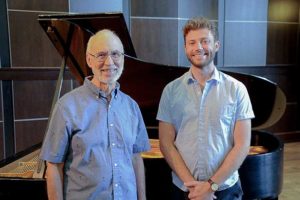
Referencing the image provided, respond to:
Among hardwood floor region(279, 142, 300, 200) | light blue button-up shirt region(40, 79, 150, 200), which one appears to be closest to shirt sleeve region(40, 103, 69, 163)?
light blue button-up shirt region(40, 79, 150, 200)

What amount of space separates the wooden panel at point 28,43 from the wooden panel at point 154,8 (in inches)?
53.2

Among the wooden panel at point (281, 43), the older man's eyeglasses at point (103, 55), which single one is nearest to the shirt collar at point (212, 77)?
the older man's eyeglasses at point (103, 55)

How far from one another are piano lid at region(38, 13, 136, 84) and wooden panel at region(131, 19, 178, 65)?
9.14 feet

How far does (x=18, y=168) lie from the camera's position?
2.29m

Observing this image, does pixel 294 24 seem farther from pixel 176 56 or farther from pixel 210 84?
pixel 210 84

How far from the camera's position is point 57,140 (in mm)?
1311

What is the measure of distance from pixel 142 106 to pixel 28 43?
8.54 feet

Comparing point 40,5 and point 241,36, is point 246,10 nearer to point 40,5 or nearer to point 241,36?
point 241,36

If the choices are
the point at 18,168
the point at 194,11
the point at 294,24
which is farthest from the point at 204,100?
the point at 294,24

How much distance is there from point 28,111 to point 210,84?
3685 millimetres

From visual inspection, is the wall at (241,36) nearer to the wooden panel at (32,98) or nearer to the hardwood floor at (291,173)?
the hardwood floor at (291,173)

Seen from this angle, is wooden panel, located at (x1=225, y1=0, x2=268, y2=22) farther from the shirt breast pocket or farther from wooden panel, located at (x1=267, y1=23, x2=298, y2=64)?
the shirt breast pocket

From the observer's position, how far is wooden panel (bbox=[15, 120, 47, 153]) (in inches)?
185

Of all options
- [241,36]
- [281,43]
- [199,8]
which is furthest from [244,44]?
[199,8]
